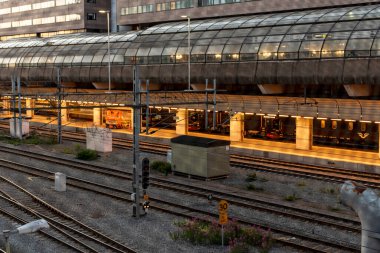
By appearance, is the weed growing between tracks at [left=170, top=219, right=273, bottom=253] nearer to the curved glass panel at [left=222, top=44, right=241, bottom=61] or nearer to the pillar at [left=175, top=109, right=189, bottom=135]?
the curved glass panel at [left=222, top=44, right=241, bottom=61]

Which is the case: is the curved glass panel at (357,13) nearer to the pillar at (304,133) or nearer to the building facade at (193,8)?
the pillar at (304,133)

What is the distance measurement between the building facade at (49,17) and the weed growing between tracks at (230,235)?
3619 inches

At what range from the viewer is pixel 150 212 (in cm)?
2548

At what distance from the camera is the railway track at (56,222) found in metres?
20.4

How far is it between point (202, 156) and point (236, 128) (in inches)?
654

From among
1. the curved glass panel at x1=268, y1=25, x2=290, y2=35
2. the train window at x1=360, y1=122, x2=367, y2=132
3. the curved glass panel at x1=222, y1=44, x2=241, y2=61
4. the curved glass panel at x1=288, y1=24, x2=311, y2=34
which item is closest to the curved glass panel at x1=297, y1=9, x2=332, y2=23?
the curved glass panel at x1=288, y1=24, x2=311, y2=34

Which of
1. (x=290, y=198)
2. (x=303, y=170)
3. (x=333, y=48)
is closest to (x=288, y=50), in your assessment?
(x=333, y=48)

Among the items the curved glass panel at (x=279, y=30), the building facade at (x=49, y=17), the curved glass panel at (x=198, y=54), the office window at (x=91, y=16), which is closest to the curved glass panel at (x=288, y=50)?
the curved glass panel at (x=279, y=30)

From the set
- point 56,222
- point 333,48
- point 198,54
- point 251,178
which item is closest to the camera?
point 56,222

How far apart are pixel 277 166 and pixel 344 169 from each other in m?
4.59

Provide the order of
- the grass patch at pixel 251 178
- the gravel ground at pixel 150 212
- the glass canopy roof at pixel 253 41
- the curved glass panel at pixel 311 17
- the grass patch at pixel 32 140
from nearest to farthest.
→ 1. the gravel ground at pixel 150 212
2. the grass patch at pixel 251 178
3. the glass canopy roof at pixel 253 41
4. the curved glass panel at pixel 311 17
5. the grass patch at pixel 32 140

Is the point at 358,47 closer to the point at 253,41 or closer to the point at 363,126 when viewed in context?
the point at 363,126

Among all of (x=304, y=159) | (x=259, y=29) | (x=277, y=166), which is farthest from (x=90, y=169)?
(x=259, y=29)

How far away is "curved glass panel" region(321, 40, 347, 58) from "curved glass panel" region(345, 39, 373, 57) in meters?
0.47
